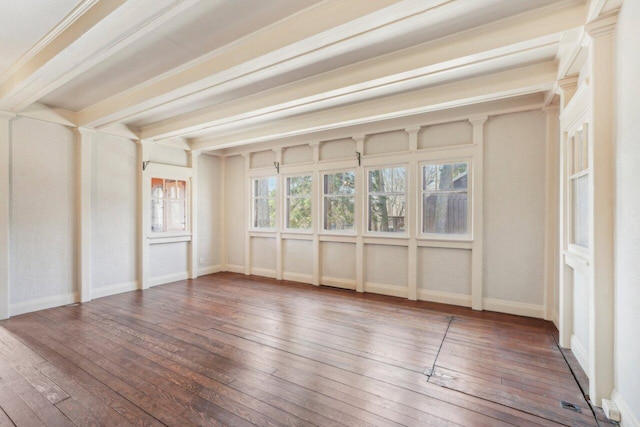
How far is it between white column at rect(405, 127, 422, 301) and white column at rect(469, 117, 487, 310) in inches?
30.3

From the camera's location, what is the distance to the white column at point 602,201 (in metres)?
1.98

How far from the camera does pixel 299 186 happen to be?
19.4ft

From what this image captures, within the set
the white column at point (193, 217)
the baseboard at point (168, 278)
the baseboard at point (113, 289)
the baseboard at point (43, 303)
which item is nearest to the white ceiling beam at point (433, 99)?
the white column at point (193, 217)

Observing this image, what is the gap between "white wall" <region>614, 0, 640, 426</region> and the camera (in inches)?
65.6

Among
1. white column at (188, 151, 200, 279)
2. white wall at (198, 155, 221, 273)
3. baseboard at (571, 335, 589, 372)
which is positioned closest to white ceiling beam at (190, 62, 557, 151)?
white column at (188, 151, 200, 279)

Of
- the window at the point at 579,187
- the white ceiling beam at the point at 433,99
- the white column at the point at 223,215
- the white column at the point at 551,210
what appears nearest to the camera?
the window at the point at 579,187

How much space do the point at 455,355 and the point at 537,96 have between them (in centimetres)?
317

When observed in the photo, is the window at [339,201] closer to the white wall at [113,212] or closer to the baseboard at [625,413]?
the white wall at [113,212]

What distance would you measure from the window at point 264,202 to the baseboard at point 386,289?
2.36 m

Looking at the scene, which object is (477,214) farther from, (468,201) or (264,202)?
(264,202)

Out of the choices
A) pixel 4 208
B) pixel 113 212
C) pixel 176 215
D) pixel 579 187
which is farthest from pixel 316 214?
pixel 4 208

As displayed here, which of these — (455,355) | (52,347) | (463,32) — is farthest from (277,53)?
(52,347)

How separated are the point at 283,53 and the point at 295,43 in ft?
0.64

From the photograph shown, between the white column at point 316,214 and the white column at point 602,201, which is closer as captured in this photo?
the white column at point 602,201
